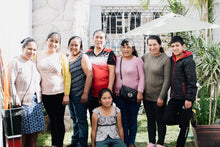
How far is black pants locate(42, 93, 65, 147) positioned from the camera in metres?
3.21

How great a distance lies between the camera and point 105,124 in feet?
10.7

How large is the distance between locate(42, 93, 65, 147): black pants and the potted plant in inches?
82.7

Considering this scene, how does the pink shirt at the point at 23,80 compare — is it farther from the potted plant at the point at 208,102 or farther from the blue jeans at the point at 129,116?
the potted plant at the point at 208,102

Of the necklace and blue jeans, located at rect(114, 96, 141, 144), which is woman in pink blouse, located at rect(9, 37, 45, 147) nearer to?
the necklace

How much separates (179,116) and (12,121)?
218 cm

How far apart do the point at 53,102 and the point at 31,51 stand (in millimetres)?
764

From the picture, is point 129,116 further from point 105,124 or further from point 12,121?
point 12,121

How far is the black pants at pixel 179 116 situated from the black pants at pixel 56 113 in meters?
1.48

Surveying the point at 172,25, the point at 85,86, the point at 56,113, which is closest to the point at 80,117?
the point at 56,113

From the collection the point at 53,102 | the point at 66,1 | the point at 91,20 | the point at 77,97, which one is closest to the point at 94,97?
the point at 77,97

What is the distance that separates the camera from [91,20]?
6719mm

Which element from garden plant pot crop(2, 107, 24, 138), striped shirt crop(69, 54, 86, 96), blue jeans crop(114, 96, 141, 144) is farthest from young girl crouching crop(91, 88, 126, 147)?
garden plant pot crop(2, 107, 24, 138)

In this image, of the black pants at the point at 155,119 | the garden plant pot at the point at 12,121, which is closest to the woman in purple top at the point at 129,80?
the black pants at the point at 155,119

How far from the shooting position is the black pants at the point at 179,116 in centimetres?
321
